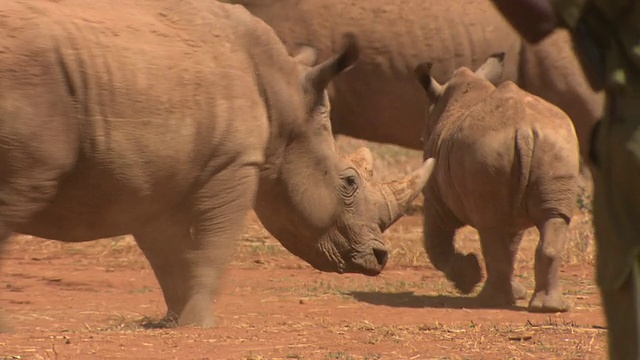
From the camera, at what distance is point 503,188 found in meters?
7.73

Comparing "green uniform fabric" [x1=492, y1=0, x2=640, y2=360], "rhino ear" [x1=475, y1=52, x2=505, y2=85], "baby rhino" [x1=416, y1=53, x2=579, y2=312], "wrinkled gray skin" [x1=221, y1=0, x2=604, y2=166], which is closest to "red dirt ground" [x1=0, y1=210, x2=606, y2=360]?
"baby rhino" [x1=416, y1=53, x2=579, y2=312]

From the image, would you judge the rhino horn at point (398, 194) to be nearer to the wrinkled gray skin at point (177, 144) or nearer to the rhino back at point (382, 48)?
the wrinkled gray skin at point (177, 144)

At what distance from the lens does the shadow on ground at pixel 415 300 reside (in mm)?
8070

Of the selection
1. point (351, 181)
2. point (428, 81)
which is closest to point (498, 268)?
point (351, 181)

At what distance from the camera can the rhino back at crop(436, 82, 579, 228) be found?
767 cm

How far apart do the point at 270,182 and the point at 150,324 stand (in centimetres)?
97

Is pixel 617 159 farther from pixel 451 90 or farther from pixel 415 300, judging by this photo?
pixel 451 90

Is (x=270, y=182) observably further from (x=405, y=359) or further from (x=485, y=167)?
(x=405, y=359)

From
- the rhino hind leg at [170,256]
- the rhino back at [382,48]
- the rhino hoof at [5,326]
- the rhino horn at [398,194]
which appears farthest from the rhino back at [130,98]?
the rhino back at [382,48]

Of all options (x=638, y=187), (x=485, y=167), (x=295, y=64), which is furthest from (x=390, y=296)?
(x=638, y=187)

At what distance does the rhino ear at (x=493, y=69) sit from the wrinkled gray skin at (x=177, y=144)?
1.89 m

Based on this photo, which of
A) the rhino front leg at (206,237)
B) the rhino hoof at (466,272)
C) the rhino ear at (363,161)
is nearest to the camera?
the rhino front leg at (206,237)

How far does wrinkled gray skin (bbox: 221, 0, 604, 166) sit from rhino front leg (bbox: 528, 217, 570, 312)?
258cm

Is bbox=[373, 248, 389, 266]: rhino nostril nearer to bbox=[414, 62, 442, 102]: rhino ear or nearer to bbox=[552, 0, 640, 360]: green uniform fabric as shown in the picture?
bbox=[414, 62, 442, 102]: rhino ear
